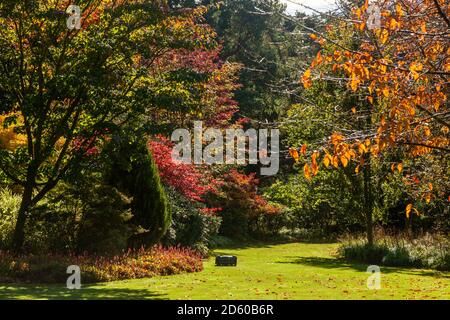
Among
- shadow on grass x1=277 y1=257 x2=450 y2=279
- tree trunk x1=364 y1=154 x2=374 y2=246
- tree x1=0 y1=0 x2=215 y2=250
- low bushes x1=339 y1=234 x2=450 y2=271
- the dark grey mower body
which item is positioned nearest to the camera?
tree x1=0 y1=0 x2=215 y2=250

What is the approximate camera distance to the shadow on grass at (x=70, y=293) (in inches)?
359

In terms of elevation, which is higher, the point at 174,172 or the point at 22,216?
the point at 174,172

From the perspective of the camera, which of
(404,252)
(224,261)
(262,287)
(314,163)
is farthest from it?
(404,252)

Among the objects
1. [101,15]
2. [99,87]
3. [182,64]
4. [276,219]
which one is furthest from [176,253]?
[276,219]

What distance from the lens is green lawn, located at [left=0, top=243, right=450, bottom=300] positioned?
9.55 metres

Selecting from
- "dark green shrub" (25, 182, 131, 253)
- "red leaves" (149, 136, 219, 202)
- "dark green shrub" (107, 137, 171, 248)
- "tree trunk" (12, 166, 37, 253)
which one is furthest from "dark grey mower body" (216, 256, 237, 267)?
"tree trunk" (12, 166, 37, 253)

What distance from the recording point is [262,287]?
1085 centimetres

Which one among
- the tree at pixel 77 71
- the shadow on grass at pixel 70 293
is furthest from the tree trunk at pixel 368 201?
the shadow on grass at pixel 70 293

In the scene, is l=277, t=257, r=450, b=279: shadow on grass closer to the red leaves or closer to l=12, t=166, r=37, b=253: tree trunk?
the red leaves

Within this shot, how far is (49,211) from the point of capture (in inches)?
558

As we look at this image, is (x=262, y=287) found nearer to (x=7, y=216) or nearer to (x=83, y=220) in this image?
(x=83, y=220)

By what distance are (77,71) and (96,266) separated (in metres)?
4.21

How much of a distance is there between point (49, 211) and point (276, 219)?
2066 cm

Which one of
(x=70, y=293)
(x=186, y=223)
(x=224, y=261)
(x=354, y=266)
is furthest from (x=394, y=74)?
(x=186, y=223)
